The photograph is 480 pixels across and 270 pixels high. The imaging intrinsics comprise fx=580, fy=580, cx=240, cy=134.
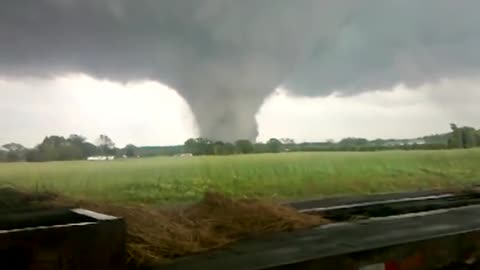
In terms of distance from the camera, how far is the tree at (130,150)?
3.47 metres

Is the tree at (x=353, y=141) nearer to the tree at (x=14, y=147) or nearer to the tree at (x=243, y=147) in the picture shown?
the tree at (x=243, y=147)

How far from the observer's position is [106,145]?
11.1ft

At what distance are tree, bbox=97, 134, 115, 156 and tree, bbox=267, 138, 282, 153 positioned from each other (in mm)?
1072

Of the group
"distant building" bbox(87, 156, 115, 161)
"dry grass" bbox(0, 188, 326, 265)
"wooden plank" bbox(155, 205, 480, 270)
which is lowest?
"wooden plank" bbox(155, 205, 480, 270)

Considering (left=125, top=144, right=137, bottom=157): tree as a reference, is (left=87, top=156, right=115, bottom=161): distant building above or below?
below

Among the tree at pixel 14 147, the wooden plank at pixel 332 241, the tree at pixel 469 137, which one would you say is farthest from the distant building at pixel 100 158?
the tree at pixel 469 137

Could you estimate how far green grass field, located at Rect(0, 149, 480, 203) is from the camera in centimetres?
313

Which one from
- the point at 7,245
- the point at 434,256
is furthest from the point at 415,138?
the point at 7,245

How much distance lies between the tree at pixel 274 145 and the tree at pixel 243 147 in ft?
0.52

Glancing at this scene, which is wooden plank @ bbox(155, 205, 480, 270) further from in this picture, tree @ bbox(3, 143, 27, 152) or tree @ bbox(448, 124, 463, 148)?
tree @ bbox(448, 124, 463, 148)

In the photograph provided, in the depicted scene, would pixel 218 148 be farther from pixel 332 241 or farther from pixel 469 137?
pixel 469 137

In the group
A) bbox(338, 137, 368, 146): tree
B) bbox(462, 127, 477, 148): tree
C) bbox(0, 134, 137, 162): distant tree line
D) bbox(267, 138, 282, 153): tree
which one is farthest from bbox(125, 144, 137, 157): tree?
bbox(462, 127, 477, 148): tree

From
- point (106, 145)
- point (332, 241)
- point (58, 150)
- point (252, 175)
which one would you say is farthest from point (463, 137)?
point (58, 150)

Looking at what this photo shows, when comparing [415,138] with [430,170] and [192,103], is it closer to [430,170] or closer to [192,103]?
[430,170]
